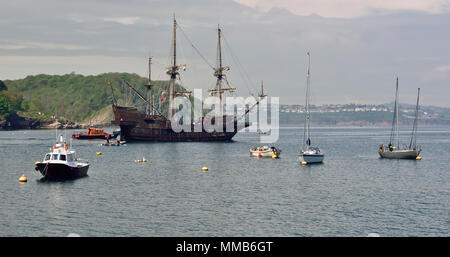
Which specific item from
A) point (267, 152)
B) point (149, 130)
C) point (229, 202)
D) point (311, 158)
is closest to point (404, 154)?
point (311, 158)

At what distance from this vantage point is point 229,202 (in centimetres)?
5169

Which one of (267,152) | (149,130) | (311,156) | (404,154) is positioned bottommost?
(267,152)

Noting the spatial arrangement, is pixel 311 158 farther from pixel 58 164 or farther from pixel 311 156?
pixel 58 164

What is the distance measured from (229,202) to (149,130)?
4549 inches

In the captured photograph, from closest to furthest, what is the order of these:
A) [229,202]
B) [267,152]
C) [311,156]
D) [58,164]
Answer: [229,202]
[58,164]
[311,156]
[267,152]

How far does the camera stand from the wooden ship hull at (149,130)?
158m

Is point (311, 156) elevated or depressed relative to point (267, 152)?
elevated

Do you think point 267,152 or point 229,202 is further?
point 267,152

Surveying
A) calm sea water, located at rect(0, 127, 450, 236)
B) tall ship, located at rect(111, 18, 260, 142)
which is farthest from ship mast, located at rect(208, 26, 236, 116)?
calm sea water, located at rect(0, 127, 450, 236)

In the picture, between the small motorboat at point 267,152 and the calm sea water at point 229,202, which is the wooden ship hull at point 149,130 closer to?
the small motorboat at point 267,152

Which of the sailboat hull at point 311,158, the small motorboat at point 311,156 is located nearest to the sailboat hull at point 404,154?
the small motorboat at point 311,156
